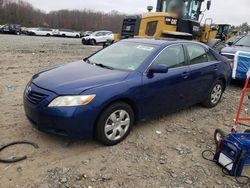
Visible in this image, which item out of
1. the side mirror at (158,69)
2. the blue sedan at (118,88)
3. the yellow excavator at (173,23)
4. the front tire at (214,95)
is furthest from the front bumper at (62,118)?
the yellow excavator at (173,23)

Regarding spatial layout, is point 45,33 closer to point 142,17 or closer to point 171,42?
point 142,17

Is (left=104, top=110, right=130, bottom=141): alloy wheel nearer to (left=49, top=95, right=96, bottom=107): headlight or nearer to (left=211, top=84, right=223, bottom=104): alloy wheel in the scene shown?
(left=49, top=95, right=96, bottom=107): headlight

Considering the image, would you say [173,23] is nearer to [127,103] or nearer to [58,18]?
[127,103]

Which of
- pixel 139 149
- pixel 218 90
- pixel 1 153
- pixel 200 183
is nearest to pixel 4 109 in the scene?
pixel 1 153

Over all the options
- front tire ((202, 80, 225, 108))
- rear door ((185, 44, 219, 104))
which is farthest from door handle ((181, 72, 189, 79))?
front tire ((202, 80, 225, 108))

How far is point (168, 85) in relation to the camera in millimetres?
4152

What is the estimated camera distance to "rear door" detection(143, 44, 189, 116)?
391 centimetres

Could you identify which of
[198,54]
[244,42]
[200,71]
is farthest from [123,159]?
[244,42]

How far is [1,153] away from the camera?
332 centimetres

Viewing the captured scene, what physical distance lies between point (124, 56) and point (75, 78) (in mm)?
1094

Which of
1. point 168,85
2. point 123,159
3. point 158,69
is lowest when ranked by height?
point 123,159

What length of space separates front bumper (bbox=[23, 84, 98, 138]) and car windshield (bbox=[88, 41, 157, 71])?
1.09 meters

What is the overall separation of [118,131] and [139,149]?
0.40 m

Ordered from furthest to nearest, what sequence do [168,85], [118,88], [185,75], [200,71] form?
[200,71], [185,75], [168,85], [118,88]
